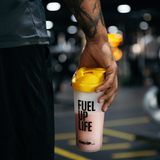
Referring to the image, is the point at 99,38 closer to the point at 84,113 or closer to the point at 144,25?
the point at 84,113

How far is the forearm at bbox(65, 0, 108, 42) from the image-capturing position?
3.16ft

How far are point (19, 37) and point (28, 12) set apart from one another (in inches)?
4.2

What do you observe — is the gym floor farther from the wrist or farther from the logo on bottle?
the wrist

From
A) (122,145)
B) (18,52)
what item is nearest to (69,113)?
(122,145)

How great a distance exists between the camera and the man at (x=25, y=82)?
0.83 meters

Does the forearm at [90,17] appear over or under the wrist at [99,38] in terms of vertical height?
over

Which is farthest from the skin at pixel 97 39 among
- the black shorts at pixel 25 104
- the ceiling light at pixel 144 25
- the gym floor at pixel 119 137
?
the ceiling light at pixel 144 25

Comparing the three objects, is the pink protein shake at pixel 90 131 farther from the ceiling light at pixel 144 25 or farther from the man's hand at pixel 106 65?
the ceiling light at pixel 144 25

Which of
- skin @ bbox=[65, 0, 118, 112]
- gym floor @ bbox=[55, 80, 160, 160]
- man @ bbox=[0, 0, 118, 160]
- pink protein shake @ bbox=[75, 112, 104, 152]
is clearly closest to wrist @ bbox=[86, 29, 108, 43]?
skin @ bbox=[65, 0, 118, 112]

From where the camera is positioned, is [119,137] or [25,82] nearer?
[25,82]

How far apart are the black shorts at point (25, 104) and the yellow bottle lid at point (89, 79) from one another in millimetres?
187

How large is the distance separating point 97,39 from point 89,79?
19 centimetres

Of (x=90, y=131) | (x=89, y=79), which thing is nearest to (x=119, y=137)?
(x=90, y=131)

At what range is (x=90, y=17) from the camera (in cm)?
99
